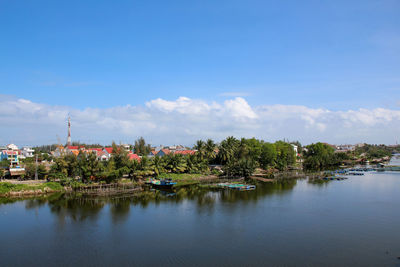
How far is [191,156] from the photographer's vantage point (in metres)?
51.8

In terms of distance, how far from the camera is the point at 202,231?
21000mm

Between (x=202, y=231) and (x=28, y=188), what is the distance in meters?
24.0

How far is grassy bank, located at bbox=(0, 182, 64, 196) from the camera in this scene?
3297 centimetres

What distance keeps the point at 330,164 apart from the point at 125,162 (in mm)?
62737

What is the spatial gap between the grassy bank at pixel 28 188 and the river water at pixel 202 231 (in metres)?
2.10

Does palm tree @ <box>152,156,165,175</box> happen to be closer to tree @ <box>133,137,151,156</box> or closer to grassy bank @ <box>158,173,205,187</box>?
grassy bank @ <box>158,173,205,187</box>

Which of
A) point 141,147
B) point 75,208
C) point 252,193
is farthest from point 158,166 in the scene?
point 141,147

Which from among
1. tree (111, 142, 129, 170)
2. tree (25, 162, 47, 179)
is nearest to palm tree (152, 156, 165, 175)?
tree (111, 142, 129, 170)

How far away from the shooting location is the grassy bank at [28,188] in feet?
108

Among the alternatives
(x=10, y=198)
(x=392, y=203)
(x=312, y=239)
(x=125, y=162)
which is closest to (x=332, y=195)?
(x=392, y=203)

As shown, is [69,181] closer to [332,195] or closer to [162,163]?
[162,163]

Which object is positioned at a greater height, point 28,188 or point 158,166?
point 158,166

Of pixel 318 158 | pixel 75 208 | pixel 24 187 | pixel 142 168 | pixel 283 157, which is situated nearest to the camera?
pixel 75 208

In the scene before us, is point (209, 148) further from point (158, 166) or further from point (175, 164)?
point (158, 166)
